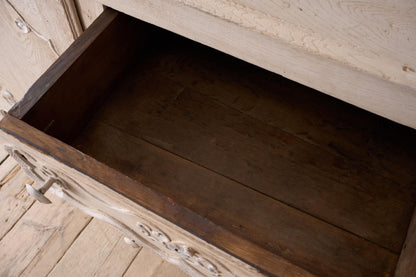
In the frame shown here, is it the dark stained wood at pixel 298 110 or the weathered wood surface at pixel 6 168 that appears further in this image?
the weathered wood surface at pixel 6 168

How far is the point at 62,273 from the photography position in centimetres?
111

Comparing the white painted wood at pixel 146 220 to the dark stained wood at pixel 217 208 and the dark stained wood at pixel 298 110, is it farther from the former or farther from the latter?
the dark stained wood at pixel 298 110

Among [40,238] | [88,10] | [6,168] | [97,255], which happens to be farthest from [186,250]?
[6,168]

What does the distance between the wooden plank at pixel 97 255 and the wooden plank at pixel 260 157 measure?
51cm

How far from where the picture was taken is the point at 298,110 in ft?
2.68

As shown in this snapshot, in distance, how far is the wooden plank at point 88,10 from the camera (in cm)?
74

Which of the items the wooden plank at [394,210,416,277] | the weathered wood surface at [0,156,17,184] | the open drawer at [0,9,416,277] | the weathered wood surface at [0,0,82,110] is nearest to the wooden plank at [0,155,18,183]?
the weathered wood surface at [0,156,17,184]

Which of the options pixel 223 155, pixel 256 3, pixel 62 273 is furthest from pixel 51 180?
pixel 62 273

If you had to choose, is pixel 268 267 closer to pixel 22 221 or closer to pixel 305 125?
pixel 305 125

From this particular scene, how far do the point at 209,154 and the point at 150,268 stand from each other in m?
0.53

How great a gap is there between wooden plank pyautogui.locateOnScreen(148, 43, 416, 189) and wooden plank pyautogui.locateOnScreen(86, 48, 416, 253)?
17 mm

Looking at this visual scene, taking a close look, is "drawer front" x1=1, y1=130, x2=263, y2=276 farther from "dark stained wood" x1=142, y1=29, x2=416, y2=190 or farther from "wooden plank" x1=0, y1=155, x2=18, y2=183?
"wooden plank" x1=0, y1=155, x2=18, y2=183

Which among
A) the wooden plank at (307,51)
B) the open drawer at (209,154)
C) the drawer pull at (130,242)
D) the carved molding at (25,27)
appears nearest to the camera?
the wooden plank at (307,51)

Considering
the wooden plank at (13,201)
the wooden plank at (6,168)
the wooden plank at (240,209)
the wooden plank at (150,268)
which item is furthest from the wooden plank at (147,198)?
the wooden plank at (6,168)
